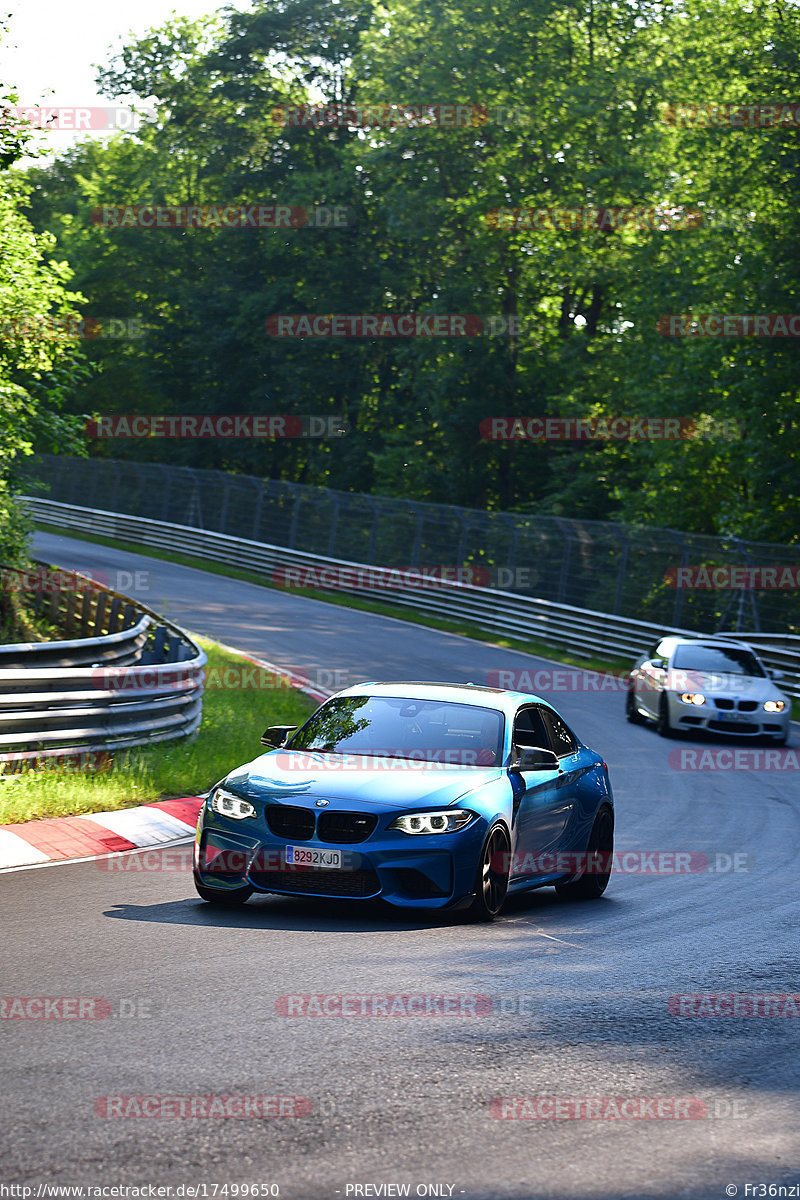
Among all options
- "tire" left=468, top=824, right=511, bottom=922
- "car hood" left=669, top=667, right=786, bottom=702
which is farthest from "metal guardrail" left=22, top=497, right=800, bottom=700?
"tire" left=468, top=824, right=511, bottom=922

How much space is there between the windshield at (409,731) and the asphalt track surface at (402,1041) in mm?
1063

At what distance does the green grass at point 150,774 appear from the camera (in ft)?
36.4

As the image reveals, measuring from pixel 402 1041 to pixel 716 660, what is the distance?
1837 centimetres

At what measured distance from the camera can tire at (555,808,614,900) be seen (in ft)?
33.4

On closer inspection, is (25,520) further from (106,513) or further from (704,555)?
(106,513)

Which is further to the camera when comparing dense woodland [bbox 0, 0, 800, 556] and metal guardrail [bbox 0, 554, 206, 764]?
dense woodland [bbox 0, 0, 800, 556]

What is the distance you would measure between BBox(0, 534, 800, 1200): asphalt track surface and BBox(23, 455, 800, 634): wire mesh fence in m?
18.8
